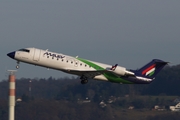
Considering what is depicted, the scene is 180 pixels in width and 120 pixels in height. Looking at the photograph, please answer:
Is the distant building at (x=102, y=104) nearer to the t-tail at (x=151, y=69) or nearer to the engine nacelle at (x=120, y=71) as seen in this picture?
the t-tail at (x=151, y=69)

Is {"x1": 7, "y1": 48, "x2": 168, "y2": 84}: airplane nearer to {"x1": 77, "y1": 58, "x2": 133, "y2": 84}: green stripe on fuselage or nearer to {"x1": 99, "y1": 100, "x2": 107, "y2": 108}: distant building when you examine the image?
{"x1": 77, "y1": 58, "x2": 133, "y2": 84}: green stripe on fuselage

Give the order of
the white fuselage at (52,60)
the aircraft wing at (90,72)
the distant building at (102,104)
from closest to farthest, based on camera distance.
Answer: the white fuselage at (52,60) < the aircraft wing at (90,72) < the distant building at (102,104)

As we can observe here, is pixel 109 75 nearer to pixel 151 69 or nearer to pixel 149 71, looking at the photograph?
pixel 149 71

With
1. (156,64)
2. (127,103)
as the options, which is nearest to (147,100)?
(127,103)

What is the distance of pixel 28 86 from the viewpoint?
359ft

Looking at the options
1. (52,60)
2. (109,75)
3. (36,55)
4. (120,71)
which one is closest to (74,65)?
(52,60)

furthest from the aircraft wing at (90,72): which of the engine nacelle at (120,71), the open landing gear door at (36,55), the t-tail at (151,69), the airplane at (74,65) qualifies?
the t-tail at (151,69)

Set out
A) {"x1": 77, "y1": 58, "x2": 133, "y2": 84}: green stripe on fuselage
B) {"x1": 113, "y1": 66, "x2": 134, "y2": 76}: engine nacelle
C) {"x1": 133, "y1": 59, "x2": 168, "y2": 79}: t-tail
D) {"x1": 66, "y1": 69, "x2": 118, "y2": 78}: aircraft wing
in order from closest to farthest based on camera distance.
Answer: {"x1": 66, "y1": 69, "x2": 118, "y2": 78}: aircraft wing, {"x1": 113, "y1": 66, "x2": 134, "y2": 76}: engine nacelle, {"x1": 77, "y1": 58, "x2": 133, "y2": 84}: green stripe on fuselage, {"x1": 133, "y1": 59, "x2": 168, "y2": 79}: t-tail

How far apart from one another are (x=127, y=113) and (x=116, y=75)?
3553cm

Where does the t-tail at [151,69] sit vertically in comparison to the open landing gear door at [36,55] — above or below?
below

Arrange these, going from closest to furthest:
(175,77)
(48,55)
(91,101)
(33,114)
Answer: (48,55) < (33,114) < (91,101) < (175,77)

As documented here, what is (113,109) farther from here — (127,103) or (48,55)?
(48,55)

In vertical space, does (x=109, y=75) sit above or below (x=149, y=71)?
below

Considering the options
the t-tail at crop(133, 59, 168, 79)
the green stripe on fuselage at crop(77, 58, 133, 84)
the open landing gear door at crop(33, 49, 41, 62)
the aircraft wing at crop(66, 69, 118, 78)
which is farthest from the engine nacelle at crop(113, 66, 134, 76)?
the open landing gear door at crop(33, 49, 41, 62)
